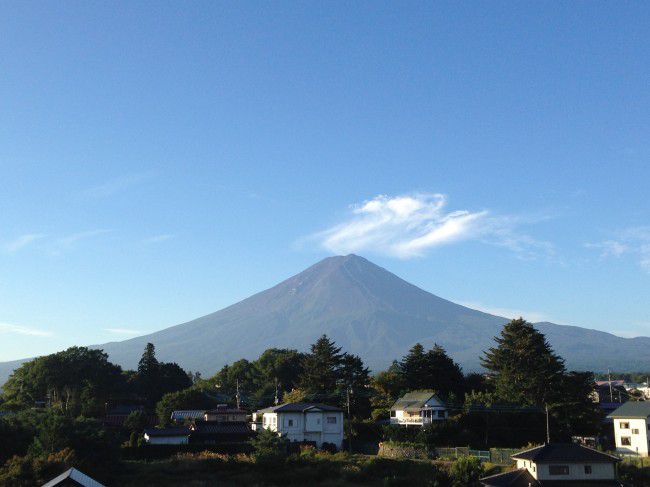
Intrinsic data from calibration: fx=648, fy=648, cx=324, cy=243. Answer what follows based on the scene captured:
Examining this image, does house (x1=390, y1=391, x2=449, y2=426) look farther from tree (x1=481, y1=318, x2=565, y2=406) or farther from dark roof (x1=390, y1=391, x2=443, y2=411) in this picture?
tree (x1=481, y1=318, x2=565, y2=406)

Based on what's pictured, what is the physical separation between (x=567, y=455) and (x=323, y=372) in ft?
132

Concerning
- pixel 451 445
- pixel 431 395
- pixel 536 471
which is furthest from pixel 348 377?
pixel 536 471

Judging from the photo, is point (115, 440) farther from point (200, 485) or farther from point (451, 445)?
point (451, 445)

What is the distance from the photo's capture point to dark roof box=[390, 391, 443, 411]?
5731 centimetres

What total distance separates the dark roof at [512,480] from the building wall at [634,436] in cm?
1701

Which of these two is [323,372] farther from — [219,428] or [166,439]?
[166,439]

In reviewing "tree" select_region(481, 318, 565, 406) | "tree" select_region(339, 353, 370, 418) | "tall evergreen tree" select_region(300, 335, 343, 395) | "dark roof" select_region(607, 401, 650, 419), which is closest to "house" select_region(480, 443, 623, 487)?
"dark roof" select_region(607, 401, 650, 419)

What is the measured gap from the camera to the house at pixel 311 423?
55844mm

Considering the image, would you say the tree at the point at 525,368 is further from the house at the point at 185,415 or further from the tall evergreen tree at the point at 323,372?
the house at the point at 185,415

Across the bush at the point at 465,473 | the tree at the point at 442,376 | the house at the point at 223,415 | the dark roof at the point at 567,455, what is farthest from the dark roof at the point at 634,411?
the house at the point at 223,415

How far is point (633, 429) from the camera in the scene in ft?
162

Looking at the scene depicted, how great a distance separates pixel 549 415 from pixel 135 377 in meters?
59.8

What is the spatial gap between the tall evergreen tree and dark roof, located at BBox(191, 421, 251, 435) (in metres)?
14.9

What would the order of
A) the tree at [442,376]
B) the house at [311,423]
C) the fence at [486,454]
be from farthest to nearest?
the tree at [442,376] < the house at [311,423] < the fence at [486,454]
